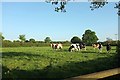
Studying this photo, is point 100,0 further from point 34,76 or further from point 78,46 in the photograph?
point 78,46

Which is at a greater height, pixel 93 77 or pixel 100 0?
pixel 100 0

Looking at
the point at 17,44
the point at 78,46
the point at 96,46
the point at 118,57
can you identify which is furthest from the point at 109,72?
the point at 17,44

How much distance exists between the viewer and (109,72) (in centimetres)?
531

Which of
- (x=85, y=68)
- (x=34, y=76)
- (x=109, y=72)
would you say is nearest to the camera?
(x=109, y=72)

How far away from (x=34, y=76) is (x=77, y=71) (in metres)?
3.29

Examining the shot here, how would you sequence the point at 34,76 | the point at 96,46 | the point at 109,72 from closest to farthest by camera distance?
the point at 109,72 → the point at 34,76 → the point at 96,46

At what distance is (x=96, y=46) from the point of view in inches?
1446

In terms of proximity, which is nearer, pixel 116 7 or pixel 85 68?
pixel 85 68

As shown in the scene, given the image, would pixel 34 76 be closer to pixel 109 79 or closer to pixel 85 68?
pixel 109 79

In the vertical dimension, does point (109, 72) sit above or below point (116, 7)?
below

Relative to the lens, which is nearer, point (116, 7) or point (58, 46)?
point (116, 7)

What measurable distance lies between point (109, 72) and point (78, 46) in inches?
1131

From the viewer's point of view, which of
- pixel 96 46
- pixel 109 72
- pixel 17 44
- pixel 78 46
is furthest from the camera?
pixel 17 44

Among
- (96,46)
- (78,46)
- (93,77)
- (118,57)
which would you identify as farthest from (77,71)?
(96,46)
